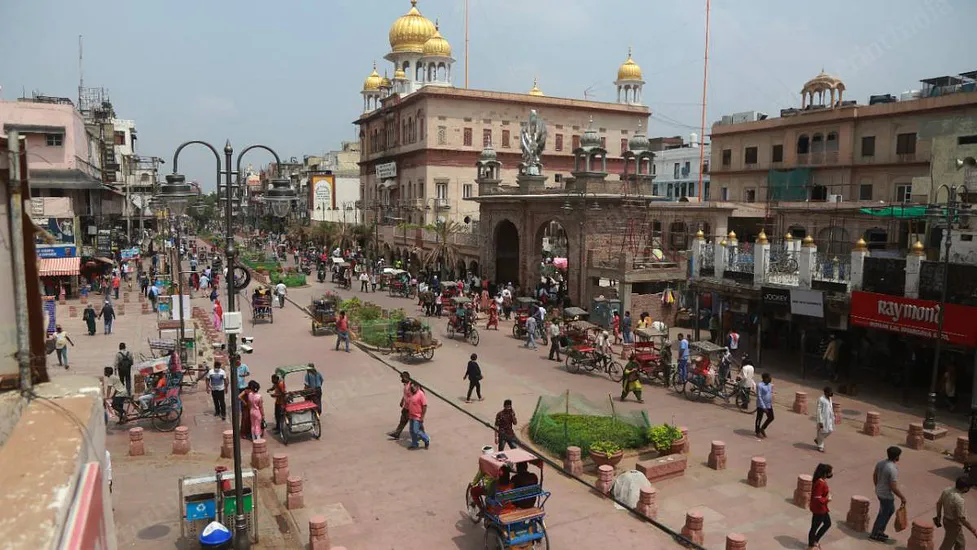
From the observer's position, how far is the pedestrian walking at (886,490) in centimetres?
1023

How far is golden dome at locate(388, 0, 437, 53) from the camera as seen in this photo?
6575 cm

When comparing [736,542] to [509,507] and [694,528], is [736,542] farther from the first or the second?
[509,507]

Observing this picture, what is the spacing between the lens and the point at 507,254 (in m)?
39.6

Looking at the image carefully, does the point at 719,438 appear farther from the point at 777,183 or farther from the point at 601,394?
the point at 777,183

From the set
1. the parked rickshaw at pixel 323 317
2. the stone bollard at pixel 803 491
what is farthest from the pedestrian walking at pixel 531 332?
the stone bollard at pixel 803 491

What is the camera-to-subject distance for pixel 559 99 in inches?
2389

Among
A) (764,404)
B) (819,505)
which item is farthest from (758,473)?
(764,404)

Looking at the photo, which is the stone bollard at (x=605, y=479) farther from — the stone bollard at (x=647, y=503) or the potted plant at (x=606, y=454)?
the stone bollard at (x=647, y=503)

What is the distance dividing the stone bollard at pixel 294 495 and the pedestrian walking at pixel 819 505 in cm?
788

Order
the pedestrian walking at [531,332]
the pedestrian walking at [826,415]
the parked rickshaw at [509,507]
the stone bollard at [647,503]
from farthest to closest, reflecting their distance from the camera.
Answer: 1. the pedestrian walking at [531,332]
2. the pedestrian walking at [826,415]
3. the stone bollard at [647,503]
4. the parked rickshaw at [509,507]

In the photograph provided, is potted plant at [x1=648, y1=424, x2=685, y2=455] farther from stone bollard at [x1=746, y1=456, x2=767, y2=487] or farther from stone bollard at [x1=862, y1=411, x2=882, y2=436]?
stone bollard at [x1=862, y1=411, x2=882, y2=436]

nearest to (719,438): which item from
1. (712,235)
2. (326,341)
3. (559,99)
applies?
(326,341)

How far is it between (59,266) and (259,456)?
3041 cm

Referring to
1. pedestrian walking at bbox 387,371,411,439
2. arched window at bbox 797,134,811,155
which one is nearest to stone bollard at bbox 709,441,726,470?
A: pedestrian walking at bbox 387,371,411,439
